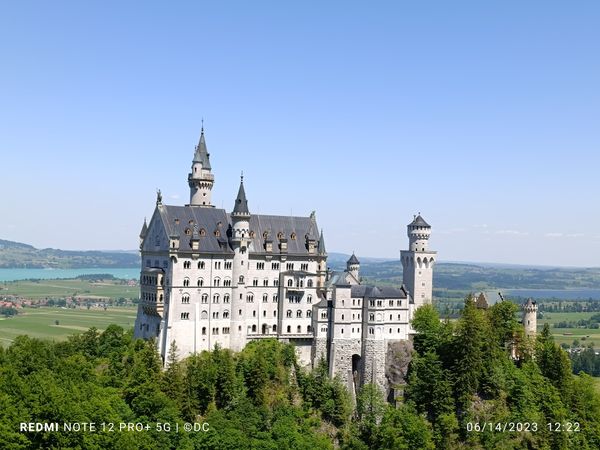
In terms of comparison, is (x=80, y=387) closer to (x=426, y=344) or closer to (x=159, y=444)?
(x=159, y=444)

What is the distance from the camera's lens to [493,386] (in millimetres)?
90750

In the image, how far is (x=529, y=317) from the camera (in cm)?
10362

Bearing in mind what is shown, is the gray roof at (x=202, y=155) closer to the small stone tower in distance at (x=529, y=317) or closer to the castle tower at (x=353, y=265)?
the castle tower at (x=353, y=265)

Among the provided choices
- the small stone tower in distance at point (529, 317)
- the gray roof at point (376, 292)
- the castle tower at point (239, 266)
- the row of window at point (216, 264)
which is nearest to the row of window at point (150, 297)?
the row of window at point (216, 264)

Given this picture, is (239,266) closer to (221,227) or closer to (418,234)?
(221,227)

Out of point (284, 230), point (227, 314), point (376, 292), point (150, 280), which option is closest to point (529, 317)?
point (376, 292)

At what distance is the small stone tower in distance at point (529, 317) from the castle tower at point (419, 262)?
46.7ft

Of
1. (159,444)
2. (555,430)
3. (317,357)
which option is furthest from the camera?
(317,357)

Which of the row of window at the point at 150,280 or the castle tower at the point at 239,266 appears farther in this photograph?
the castle tower at the point at 239,266

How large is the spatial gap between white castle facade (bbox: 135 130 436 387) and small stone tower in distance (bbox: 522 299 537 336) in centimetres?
1455

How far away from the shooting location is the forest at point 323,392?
77000mm

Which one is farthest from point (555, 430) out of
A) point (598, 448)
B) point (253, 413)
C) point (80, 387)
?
point (80, 387)

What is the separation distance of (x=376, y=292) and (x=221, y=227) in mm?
22715

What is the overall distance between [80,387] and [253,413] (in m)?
19.7
